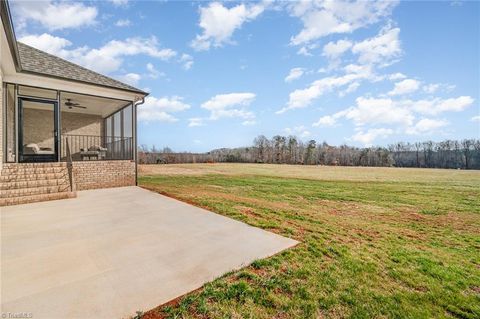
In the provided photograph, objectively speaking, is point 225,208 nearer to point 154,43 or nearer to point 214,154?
point 154,43

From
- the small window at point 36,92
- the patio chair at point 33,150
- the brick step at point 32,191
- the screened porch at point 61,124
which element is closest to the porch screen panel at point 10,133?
the screened porch at point 61,124

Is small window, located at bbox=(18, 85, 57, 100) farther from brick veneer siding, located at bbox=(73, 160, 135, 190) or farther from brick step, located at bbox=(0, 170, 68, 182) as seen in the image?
brick step, located at bbox=(0, 170, 68, 182)

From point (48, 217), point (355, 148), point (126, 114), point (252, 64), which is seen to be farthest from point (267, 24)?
point (355, 148)

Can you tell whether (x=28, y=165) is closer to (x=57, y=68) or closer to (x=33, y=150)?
(x=33, y=150)

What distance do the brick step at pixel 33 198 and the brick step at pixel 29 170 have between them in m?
1.34

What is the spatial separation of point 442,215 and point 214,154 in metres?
41.6

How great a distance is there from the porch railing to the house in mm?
41

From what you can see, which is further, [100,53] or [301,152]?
[301,152]

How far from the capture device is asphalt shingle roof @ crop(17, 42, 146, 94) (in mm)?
7191

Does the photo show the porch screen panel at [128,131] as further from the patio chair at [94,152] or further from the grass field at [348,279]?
the grass field at [348,279]

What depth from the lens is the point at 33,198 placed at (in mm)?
5527

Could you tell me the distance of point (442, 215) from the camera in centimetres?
689

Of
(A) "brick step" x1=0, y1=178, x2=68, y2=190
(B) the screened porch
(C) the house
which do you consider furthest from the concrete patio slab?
(B) the screened porch

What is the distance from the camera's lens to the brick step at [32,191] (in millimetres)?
5383
